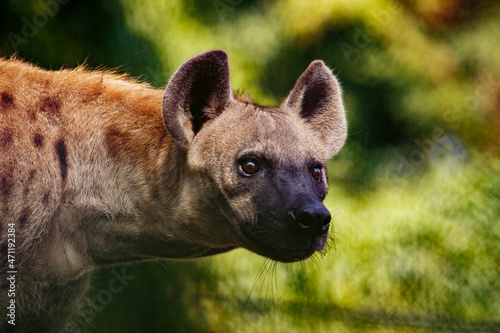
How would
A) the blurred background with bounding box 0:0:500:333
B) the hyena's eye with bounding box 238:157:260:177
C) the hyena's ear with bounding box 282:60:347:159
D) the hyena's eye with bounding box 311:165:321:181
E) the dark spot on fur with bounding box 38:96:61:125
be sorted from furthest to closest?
the blurred background with bounding box 0:0:500:333
the hyena's ear with bounding box 282:60:347:159
the dark spot on fur with bounding box 38:96:61:125
the hyena's eye with bounding box 311:165:321:181
the hyena's eye with bounding box 238:157:260:177

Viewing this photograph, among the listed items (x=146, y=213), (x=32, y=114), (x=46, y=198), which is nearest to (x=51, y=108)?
(x=32, y=114)

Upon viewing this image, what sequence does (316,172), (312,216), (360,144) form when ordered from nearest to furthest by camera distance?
1. (312,216)
2. (316,172)
3. (360,144)

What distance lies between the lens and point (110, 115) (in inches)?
74.6

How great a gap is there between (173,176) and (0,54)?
1.41 m

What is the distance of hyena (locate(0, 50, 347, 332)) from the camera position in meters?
1.64

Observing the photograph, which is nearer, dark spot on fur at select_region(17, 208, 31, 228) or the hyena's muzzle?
the hyena's muzzle

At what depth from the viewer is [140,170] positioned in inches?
71.8

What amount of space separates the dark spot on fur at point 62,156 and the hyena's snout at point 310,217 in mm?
713

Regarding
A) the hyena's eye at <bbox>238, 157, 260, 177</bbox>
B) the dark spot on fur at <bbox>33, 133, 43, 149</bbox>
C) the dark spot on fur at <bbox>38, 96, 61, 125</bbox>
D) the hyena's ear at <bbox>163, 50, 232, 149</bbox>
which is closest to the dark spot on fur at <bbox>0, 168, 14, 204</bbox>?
the dark spot on fur at <bbox>33, 133, 43, 149</bbox>

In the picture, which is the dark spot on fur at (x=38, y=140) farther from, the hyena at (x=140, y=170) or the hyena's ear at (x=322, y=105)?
the hyena's ear at (x=322, y=105)

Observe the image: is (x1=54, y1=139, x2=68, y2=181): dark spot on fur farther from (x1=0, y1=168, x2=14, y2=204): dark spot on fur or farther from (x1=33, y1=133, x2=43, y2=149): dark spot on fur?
(x1=0, y1=168, x2=14, y2=204): dark spot on fur

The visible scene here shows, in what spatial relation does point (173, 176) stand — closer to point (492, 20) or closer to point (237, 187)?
point (237, 187)

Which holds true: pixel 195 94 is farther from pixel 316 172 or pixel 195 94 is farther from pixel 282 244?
pixel 282 244

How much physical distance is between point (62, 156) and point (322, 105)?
0.82 m
